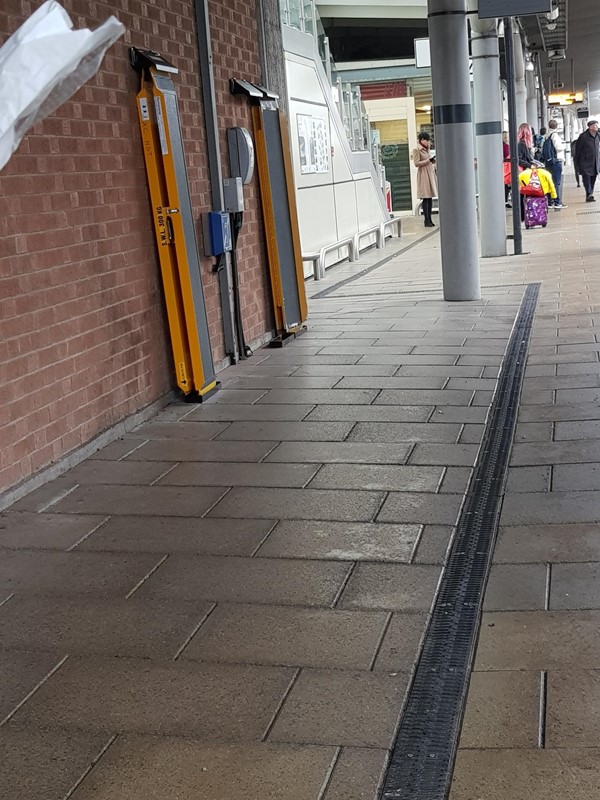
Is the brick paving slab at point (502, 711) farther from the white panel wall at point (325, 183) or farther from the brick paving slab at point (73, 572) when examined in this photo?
the white panel wall at point (325, 183)

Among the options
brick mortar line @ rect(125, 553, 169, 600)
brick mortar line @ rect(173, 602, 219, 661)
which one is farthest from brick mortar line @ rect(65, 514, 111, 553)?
brick mortar line @ rect(173, 602, 219, 661)

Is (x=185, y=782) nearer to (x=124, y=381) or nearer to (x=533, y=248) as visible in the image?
(x=124, y=381)

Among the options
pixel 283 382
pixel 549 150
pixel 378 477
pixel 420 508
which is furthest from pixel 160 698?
pixel 549 150

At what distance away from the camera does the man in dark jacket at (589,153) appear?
22.6m

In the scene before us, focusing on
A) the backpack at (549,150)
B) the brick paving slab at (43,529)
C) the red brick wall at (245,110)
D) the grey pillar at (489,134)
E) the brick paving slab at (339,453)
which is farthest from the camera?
the backpack at (549,150)

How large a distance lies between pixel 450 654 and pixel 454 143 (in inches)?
291

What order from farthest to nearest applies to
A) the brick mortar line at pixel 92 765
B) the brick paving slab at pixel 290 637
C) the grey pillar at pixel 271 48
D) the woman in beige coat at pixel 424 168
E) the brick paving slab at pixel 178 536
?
the woman in beige coat at pixel 424 168, the grey pillar at pixel 271 48, the brick paving slab at pixel 178 536, the brick paving slab at pixel 290 637, the brick mortar line at pixel 92 765

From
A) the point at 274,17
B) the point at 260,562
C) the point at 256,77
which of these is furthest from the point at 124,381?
the point at 274,17

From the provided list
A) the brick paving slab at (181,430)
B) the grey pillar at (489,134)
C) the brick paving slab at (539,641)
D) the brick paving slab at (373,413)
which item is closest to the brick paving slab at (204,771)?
the brick paving slab at (539,641)

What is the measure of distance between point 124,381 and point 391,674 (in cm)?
337

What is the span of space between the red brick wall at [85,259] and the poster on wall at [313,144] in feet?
20.5

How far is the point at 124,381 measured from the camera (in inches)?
234

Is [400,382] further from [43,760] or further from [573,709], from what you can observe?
[43,760]

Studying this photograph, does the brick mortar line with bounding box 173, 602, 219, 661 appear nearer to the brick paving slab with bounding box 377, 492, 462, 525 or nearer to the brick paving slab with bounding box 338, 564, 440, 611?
the brick paving slab with bounding box 338, 564, 440, 611
